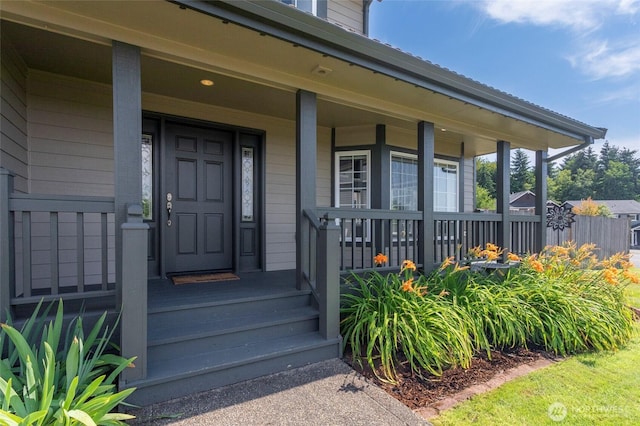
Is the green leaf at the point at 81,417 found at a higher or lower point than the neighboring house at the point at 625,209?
lower

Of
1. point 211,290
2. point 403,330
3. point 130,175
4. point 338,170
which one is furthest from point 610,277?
point 130,175

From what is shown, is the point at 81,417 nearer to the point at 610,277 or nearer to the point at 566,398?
the point at 566,398

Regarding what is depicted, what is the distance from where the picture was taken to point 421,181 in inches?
171

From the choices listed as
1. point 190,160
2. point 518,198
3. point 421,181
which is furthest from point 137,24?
point 518,198

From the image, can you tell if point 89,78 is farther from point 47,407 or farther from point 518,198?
point 518,198

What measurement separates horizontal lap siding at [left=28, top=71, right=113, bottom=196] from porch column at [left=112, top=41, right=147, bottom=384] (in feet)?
5.07

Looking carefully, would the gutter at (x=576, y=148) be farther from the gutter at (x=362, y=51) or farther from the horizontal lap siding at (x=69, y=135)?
the horizontal lap siding at (x=69, y=135)

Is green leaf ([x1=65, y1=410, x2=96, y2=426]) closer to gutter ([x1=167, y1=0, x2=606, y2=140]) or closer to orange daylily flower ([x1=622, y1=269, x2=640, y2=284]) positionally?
gutter ([x1=167, y1=0, x2=606, y2=140])

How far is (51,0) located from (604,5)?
11.0 meters

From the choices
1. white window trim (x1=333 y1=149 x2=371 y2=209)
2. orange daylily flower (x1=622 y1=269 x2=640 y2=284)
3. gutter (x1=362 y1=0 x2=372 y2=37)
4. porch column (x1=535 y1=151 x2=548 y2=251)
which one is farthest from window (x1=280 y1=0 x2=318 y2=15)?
orange daylily flower (x1=622 y1=269 x2=640 y2=284)

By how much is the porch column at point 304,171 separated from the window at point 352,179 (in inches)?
87.4

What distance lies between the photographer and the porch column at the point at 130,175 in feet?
7.23

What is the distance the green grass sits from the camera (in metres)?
2.24

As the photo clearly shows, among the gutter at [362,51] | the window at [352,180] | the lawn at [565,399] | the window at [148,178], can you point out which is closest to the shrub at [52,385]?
the window at [148,178]
